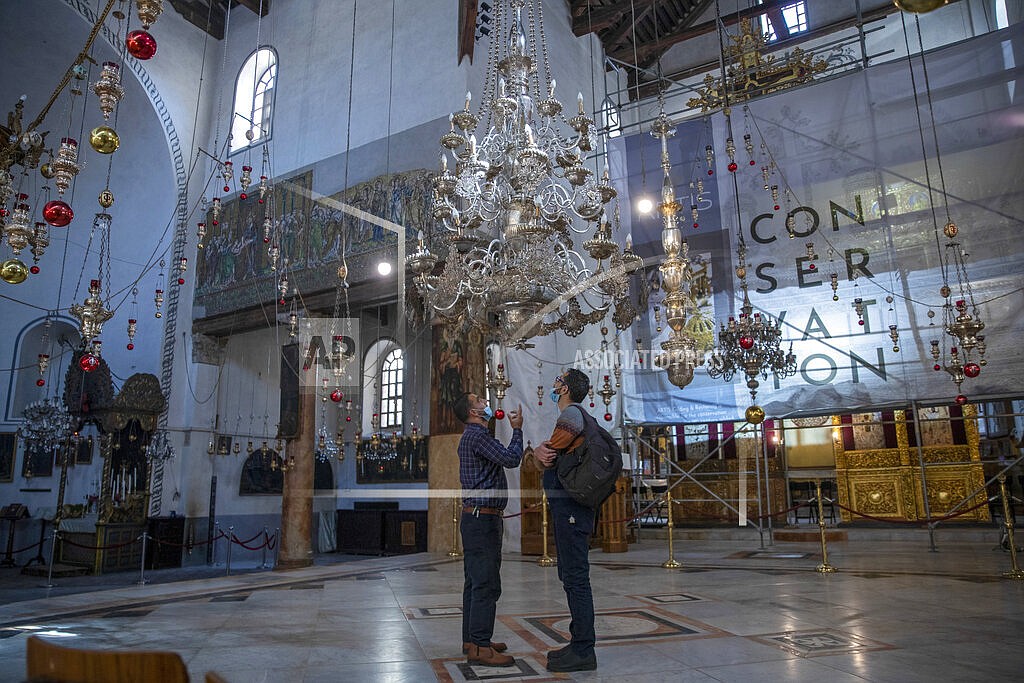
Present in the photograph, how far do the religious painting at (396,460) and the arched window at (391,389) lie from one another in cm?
102

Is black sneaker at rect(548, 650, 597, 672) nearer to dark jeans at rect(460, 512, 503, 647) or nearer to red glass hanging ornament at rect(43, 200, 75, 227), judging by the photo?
dark jeans at rect(460, 512, 503, 647)

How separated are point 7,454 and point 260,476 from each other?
536cm

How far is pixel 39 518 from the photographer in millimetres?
14898

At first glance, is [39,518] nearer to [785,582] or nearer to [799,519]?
[785,582]

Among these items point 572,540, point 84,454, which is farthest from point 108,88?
point 84,454

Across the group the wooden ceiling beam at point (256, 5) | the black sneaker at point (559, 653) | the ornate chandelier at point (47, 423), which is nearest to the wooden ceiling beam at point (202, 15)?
the wooden ceiling beam at point (256, 5)

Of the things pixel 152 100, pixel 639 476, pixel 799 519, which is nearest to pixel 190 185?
pixel 152 100

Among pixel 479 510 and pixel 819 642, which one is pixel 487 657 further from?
pixel 819 642

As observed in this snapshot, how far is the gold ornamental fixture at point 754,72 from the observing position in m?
12.7

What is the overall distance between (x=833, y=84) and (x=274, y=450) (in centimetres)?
1401

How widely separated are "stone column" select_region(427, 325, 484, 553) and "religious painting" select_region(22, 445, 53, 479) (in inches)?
384

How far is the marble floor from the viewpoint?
11.0 feet

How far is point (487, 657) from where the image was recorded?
133 inches

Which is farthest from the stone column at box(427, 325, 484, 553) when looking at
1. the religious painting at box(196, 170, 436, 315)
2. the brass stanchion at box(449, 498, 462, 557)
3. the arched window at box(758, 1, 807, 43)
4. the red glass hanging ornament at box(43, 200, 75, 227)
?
the arched window at box(758, 1, 807, 43)
